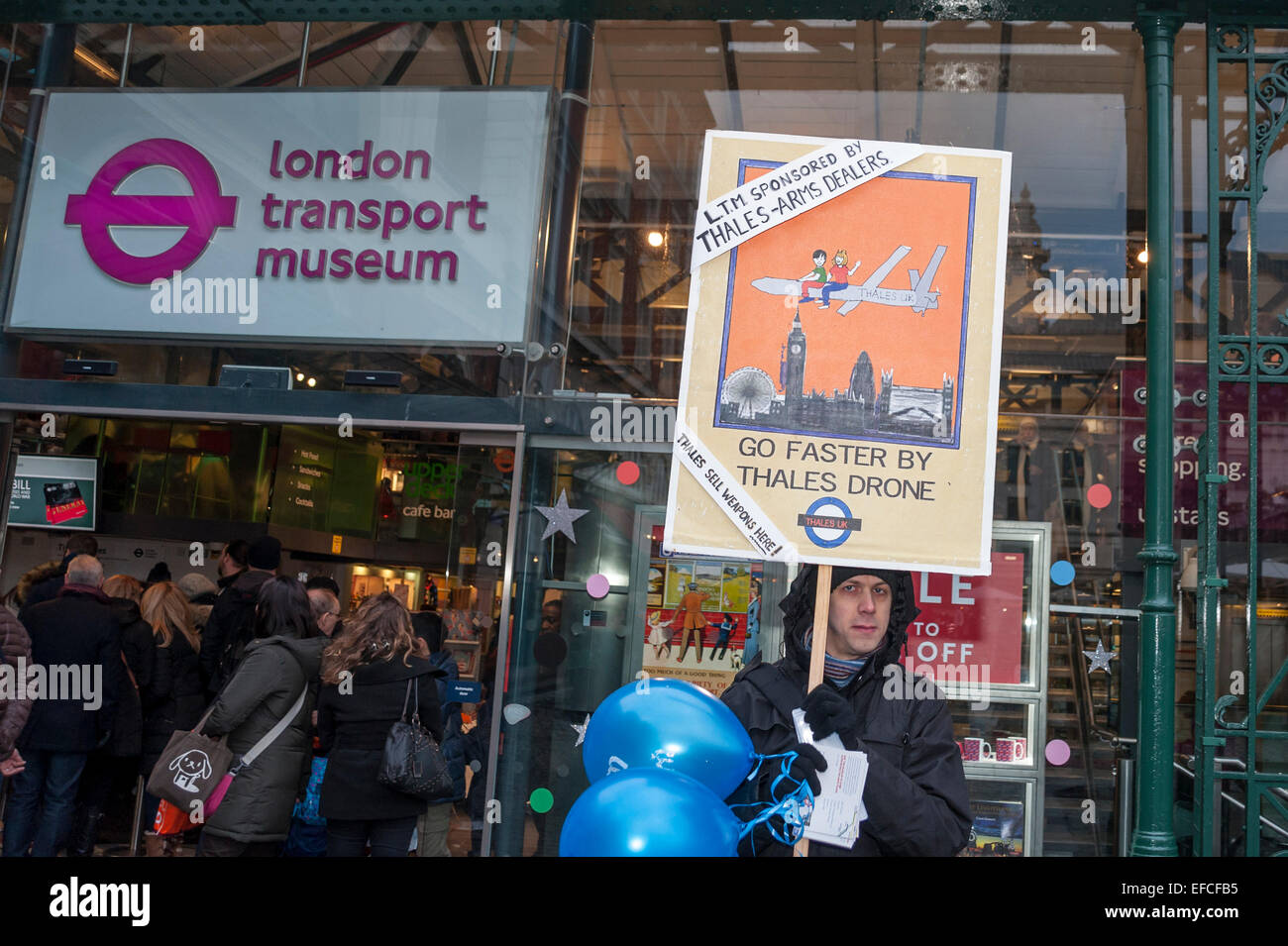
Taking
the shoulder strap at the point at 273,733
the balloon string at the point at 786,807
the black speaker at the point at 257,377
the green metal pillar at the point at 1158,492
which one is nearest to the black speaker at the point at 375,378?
the black speaker at the point at 257,377

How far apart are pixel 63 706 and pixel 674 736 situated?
3.85 m

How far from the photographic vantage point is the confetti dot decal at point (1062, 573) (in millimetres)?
5367

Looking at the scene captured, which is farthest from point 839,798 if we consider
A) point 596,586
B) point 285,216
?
point 285,216

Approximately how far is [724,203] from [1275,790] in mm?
3355

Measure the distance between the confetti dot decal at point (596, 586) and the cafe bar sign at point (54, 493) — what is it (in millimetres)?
3098

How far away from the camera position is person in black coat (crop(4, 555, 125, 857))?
220 inches

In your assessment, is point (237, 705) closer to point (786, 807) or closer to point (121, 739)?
point (121, 739)

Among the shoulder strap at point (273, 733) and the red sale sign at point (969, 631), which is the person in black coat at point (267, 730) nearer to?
the shoulder strap at point (273, 733)

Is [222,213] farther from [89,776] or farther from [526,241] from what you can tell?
[89,776]

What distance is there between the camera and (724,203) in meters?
4.16

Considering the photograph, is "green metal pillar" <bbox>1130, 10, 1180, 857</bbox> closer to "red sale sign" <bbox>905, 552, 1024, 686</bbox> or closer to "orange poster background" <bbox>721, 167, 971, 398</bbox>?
"red sale sign" <bbox>905, 552, 1024, 686</bbox>

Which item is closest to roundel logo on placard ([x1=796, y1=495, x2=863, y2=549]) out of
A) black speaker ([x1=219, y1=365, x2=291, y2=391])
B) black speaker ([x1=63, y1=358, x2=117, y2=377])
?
black speaker ([x1=219, y1=365, x2=291, y2=391])

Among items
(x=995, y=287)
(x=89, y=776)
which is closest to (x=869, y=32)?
(x=995, y=287)

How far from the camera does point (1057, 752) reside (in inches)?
207
